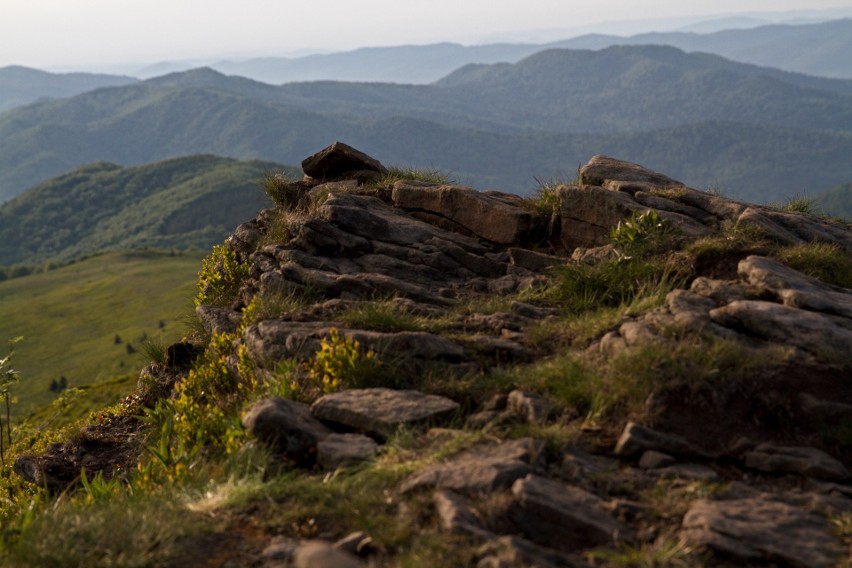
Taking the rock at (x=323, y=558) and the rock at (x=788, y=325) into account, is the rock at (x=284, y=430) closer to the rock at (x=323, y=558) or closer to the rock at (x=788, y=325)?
the rock at (x=323, y=558)

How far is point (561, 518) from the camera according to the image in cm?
728

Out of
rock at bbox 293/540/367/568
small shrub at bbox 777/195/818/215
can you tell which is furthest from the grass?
rock at bbox 293/540/367/568

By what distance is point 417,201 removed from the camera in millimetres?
16766

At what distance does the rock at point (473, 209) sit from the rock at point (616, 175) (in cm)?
144

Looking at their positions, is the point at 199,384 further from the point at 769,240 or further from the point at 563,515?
the point at 769,240

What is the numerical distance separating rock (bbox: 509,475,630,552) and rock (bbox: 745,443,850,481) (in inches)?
74.5

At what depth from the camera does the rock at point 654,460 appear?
823cm

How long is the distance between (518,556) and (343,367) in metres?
4.31

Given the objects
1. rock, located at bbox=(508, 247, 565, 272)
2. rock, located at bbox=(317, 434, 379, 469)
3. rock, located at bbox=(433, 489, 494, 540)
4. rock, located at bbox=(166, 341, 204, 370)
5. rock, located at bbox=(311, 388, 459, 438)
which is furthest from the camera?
rock, located at bbox=(166, 341, 204, 370)

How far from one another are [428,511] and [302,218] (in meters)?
9.44

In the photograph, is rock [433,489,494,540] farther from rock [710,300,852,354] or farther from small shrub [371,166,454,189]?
small shrub [371,166,454,189]

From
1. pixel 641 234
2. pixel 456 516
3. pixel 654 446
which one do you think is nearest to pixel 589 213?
pixel 641 234

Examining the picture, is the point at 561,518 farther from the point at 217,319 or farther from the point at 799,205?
the point at 799,205

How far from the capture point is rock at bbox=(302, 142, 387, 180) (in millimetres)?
18953
